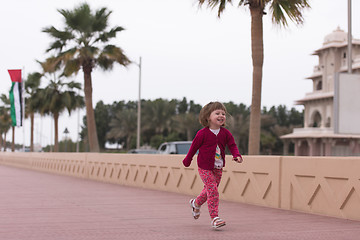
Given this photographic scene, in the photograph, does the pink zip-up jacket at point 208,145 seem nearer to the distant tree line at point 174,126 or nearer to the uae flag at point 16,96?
the uae flag at point 16,96

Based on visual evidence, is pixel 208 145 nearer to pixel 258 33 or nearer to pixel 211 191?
pixel 211 191

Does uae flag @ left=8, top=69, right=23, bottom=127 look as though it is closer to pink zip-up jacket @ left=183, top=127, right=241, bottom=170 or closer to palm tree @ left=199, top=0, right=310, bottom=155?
palm tree @ left=199, top=0, right=310, bottom=155

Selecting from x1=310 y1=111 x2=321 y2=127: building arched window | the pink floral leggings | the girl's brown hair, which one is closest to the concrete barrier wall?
the pink floral leggings

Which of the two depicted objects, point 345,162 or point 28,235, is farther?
point 345,162

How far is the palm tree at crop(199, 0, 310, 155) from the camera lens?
16422mm

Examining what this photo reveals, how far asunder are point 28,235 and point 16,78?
98.5ft

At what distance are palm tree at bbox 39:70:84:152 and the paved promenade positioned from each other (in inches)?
1464

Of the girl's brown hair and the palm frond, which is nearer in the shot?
the girl's brown hair

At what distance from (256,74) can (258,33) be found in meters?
1.20

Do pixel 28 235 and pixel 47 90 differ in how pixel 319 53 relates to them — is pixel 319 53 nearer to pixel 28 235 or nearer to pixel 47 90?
pixel 47 90

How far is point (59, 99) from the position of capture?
49.5 m

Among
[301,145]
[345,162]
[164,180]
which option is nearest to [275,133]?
[301,145]

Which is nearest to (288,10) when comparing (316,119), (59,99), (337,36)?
(59,99)

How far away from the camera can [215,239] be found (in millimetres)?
6691
